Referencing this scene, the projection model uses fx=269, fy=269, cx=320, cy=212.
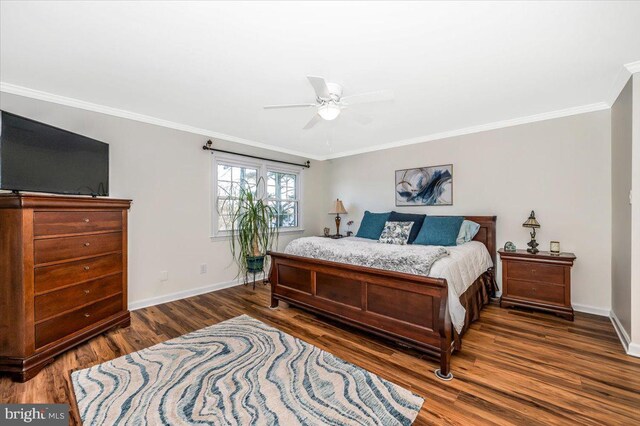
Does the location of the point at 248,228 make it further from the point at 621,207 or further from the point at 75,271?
the point at 621,207

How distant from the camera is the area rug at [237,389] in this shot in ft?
5.16

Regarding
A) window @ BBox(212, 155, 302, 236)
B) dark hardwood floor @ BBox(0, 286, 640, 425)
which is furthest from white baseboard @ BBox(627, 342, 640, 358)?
window @ BBox(212, 155, 302, 236)

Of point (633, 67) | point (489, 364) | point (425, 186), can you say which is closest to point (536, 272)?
point (489, 364)

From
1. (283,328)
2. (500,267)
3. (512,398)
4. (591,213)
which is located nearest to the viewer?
(512,398)

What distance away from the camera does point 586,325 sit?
2.77m

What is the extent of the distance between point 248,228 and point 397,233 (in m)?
2.21

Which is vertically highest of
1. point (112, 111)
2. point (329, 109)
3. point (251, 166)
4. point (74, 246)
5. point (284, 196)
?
point (112, 111)

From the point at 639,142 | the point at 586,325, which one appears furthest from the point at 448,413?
the point at 639,142

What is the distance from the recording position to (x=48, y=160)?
226 cm

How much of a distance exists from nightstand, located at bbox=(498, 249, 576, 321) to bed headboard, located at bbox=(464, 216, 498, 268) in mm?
347

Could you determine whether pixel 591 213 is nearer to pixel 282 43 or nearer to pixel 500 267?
pixel 500 267

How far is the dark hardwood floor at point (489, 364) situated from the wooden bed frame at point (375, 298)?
0.16 meters

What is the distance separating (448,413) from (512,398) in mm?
478

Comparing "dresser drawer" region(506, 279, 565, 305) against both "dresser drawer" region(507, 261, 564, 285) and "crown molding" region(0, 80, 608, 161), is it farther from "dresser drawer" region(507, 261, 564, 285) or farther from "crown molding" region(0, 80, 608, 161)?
"crown molding" region(0, 80, 608, 161)
